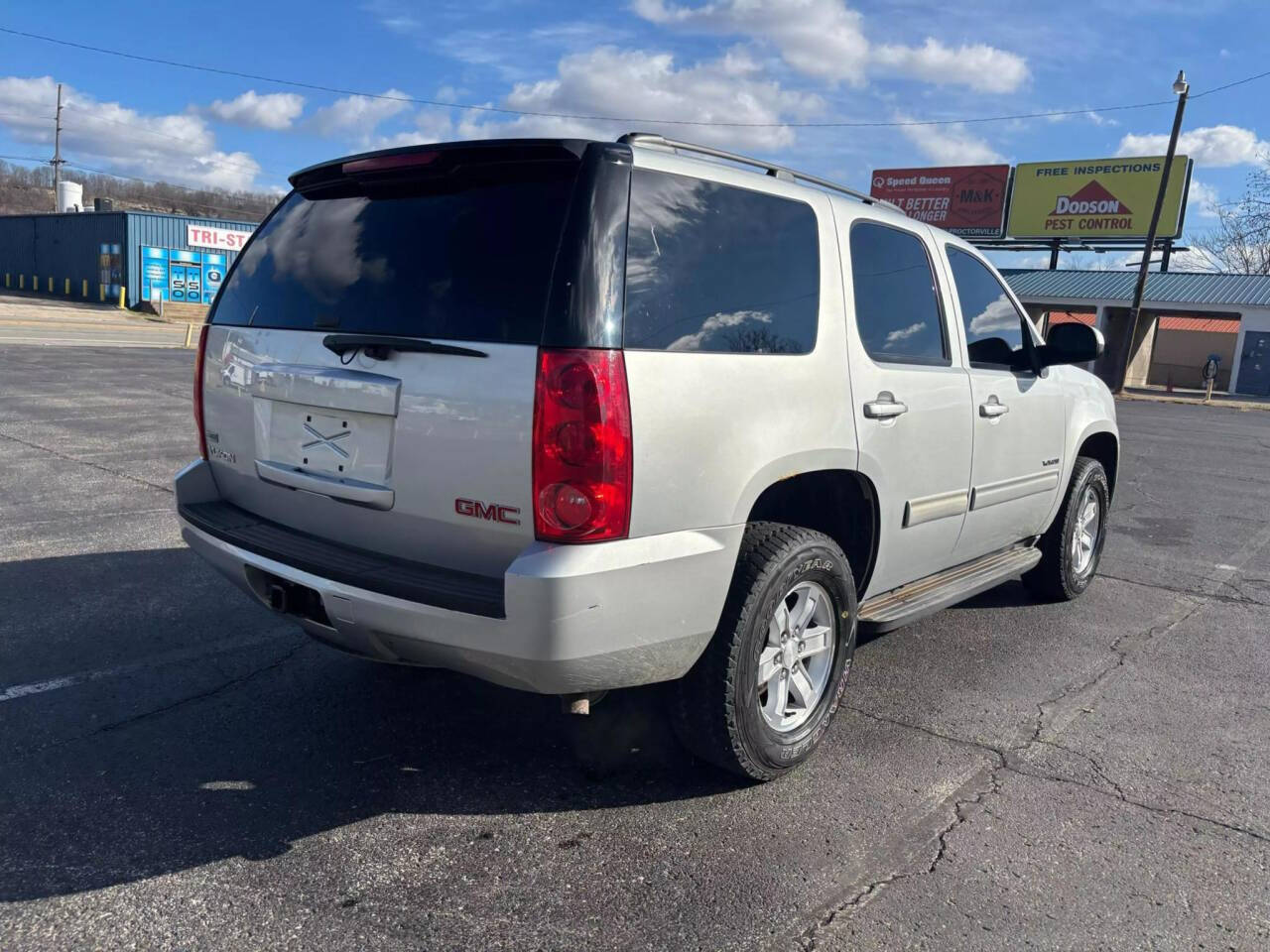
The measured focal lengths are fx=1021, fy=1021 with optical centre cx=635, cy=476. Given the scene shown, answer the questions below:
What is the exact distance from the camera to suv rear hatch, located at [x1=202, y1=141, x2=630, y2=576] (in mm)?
2812

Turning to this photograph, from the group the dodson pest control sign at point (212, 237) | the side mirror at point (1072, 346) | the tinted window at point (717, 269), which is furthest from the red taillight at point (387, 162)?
the dodson pest control sign at point (212, 237)

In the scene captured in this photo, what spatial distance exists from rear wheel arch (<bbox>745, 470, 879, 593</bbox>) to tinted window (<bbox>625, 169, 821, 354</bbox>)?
52 cm

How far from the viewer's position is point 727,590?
3.10 metres

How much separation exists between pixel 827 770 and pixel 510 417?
1.75 m

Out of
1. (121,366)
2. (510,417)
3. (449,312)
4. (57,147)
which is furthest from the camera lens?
(57,147)

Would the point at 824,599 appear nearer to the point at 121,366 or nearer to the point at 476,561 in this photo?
the point at 476,561

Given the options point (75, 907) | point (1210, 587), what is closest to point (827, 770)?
point (75, 907)

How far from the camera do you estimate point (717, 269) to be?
125 inches

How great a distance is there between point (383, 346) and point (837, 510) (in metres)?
1.79

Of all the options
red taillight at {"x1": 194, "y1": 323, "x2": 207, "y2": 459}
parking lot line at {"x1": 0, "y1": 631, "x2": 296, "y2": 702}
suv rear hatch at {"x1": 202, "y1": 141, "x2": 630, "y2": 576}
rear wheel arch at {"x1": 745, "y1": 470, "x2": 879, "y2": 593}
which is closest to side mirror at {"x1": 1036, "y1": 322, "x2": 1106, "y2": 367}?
rear wheel arch at {"x1": 745, "y1": 470, "x2": 879, "y2": 593}

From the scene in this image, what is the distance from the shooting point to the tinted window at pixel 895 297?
3824 millimetres

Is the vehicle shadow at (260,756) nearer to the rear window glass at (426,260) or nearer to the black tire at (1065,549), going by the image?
the rear window glass at (426,260)

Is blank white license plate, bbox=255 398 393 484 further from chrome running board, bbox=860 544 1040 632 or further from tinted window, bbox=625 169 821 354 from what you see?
chrome running board, bbox=860 544 1040 632

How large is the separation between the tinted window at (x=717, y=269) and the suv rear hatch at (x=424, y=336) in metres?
Answer: 0.09
